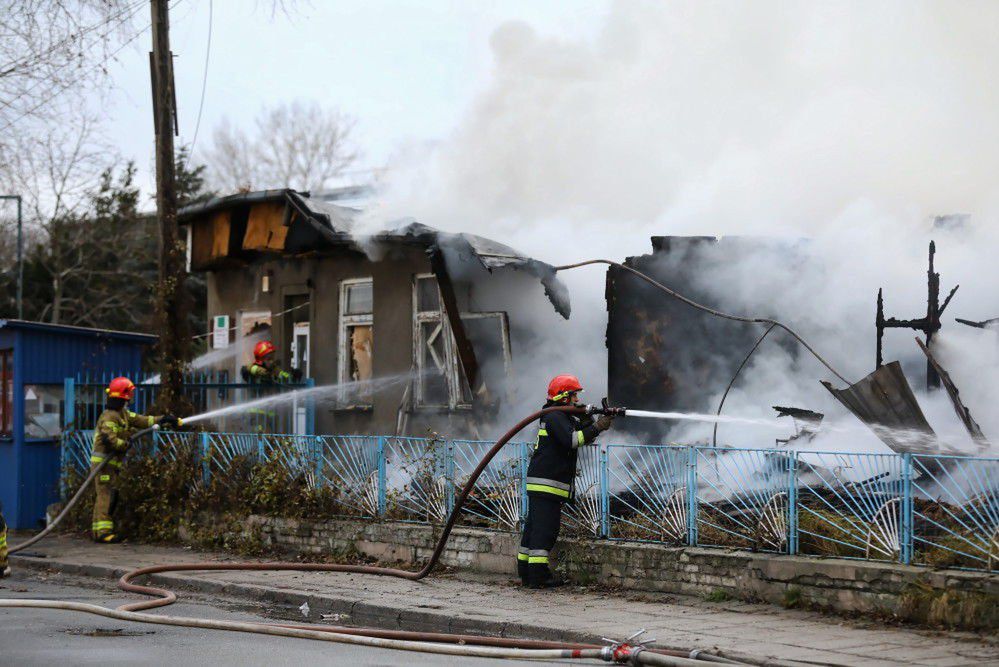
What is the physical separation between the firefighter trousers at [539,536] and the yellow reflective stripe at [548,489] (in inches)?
1.3

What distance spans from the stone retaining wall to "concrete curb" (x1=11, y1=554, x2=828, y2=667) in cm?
158

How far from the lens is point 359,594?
10828 mm

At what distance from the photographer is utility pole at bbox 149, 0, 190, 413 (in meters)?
15.8

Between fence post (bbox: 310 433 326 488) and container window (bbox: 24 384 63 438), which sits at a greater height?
container window (bbox: 24 384 63 438)

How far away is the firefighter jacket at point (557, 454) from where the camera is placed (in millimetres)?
10695

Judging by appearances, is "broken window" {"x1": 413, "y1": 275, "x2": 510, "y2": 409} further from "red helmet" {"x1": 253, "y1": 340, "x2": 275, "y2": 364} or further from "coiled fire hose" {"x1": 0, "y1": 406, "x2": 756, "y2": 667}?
"coiled fire hose" {"x1": 0, "y1": 406, "x2": 756, "y2": 667}

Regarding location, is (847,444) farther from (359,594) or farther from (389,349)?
(389,349)

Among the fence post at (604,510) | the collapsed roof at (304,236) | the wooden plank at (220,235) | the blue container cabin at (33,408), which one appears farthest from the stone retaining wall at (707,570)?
the wooden plank at (220,235)

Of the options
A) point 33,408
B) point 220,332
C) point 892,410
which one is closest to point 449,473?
point 892,410

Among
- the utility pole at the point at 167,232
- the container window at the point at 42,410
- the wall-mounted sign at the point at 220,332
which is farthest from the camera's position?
the wall-mounted sign at the point at 220,332

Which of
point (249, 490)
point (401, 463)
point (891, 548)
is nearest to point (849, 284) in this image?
point (891, 548)

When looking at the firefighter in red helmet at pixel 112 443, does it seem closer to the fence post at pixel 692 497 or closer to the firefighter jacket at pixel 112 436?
the firefighter jacket at pixel 112 436

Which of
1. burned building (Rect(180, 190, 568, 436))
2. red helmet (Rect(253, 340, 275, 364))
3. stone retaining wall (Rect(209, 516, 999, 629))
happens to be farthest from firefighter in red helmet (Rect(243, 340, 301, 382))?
stone retaining wall (Rect(209, 516, 999, 629))

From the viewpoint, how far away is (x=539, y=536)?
10.7m
